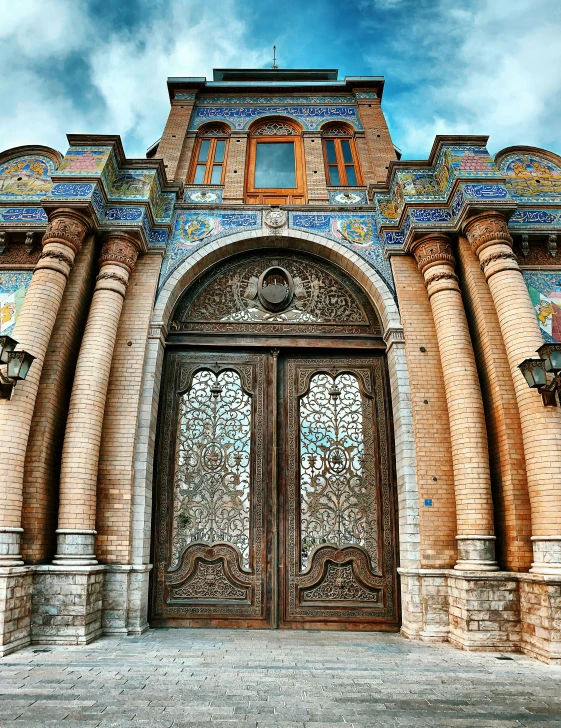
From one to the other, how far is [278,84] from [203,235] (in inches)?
186

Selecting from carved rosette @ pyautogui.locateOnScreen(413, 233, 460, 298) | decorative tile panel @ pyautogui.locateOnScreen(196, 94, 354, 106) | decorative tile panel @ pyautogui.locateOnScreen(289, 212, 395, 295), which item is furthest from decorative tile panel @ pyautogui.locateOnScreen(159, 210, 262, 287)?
decorative tile panel @ pyautogui.locateOnScreen(196, 94, 354, 106)

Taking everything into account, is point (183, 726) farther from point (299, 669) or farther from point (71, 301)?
point (71, 301)

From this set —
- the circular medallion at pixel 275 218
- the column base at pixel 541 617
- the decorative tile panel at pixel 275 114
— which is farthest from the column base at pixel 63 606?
the decorative tile panel at pixel 275 114

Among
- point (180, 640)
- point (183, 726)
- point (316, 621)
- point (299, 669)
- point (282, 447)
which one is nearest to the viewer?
point (183, 726)

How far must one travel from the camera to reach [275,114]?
11.0 meters

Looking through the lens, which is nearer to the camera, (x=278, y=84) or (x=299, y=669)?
(x=299, y=669)

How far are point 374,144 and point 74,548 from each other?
29.0 ft

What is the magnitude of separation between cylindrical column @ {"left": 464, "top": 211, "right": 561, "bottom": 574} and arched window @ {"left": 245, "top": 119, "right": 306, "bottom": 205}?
11.7ft

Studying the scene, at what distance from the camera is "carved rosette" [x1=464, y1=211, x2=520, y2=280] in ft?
23.6

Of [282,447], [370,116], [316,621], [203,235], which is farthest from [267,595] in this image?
[370,116]

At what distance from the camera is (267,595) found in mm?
7172

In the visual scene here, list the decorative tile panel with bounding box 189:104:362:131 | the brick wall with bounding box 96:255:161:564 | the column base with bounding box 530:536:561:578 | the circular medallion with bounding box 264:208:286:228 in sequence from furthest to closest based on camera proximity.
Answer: the decorative tile panel with bounding box 189:104:362:131 → the circular medallion with bounding box 264:208:286:228 → the brick wall with bounding box 96:255:161:564 → the column base with bounding box 530:536:561:578

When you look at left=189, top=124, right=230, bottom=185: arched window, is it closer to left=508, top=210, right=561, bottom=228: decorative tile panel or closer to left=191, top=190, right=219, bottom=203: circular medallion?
left=191, top=190, right=219, bottom=203: circular medallion

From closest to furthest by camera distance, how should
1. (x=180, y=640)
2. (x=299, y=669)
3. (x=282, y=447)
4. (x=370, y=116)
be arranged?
(x=299, y=669) → (x=180, y=640) → (x=282, y=447) → (x=370, y=116)
